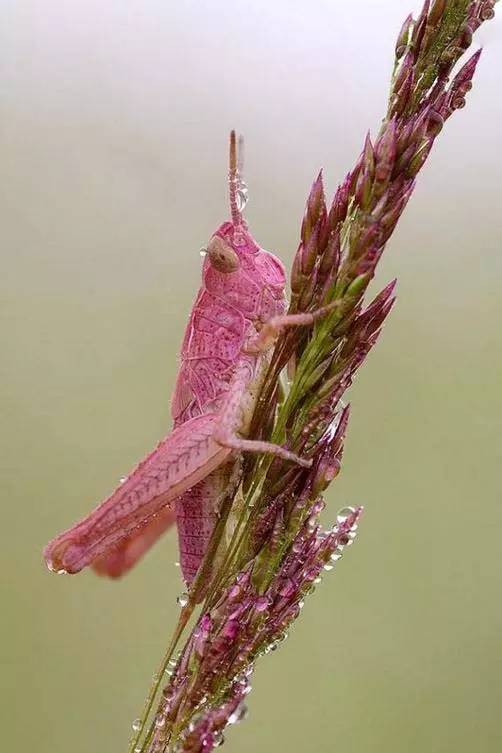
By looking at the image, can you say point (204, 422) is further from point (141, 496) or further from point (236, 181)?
point (236, 181)

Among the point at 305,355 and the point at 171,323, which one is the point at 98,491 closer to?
the point at 171,323

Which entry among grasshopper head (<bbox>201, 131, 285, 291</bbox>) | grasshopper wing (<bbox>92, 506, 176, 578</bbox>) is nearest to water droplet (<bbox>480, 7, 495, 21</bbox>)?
grasshopper head (<bbox>201, 131, 285, 291</bbox>)

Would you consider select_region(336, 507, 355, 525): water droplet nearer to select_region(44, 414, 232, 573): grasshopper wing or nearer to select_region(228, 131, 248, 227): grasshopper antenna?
select_region(44, 414, 232, 573): grasshopper wing

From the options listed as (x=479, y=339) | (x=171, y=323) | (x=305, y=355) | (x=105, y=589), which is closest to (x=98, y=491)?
(x=105, y=589)

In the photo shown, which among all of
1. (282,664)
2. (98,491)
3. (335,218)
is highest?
(98,491)

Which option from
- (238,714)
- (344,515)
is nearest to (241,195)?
(344,515)

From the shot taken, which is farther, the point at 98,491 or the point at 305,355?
the point at 98,491

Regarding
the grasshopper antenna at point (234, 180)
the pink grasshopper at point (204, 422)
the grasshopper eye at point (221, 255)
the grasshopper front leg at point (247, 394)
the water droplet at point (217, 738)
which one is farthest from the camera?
the grasshopper eye at point (221, 255)

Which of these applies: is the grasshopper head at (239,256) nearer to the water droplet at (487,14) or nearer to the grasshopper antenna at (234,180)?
the grasshopper antenna at (234,180)

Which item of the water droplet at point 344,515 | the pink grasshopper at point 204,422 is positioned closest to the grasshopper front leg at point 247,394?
the pink grasshopper at point 204,422
